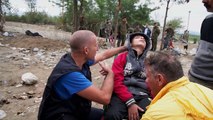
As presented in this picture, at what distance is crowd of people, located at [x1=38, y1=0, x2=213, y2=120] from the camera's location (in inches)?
53.8

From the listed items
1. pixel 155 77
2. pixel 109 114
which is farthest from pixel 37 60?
pixel 155 77

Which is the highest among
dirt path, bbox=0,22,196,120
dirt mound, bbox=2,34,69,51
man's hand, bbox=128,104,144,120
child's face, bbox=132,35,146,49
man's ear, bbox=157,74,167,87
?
child's face, bbox=132,35,146,49

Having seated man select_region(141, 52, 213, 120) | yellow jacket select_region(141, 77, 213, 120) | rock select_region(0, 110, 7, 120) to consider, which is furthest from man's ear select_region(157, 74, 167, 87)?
rock select_region(0, 110, 7, 120)

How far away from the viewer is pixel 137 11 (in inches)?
1128

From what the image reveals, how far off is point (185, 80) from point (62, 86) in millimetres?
1039

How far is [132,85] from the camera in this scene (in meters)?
2.62

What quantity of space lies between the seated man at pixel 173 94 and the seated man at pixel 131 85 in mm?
841

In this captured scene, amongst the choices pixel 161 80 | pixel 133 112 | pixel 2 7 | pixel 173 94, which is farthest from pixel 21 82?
pixel 2 7

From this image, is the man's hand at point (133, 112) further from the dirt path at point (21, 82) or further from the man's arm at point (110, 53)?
the dirt path at point (21, 82)

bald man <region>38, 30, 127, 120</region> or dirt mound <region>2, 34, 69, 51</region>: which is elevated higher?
bald man <region>38, 30, 127, 120</region>

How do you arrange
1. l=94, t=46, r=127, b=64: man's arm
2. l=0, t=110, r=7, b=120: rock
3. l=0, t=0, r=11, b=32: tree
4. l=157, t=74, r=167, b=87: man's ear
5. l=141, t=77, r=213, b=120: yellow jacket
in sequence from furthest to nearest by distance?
1. l=0, t=0, r=11, b=32: tree
2. l=0, t=110, r=7, b=120: rock
3. l=94, t=46, r=127, b=64: man's arm
4. l=157, t=74, r=167, b=87: man's ear
5. l=141, t=77, r=213, b=120: yellow jacket

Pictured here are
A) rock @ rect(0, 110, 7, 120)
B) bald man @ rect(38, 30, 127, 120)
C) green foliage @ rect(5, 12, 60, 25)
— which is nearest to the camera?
bald man @ rect(38, 30, 127, 120)

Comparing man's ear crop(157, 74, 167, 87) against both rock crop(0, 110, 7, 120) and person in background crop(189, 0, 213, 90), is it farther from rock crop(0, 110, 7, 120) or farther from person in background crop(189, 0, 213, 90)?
rock crop(0, 110, 7, 120)

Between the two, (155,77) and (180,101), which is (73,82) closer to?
(155,77)
